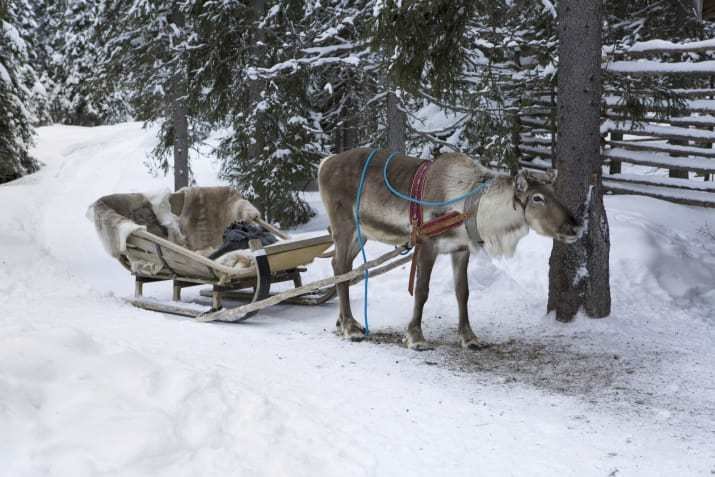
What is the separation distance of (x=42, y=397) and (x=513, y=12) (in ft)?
20.0

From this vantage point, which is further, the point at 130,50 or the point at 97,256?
the point at 130,50

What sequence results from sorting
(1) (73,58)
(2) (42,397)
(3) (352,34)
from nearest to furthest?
(2) (42,397), (3) (352,34), (1) (73,58)

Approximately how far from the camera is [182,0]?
45.1ft

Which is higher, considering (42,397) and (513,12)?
(513,12)

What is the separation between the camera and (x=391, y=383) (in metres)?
4.80

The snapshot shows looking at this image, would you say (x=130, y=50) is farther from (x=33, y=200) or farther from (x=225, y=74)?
(x=33, y=200)

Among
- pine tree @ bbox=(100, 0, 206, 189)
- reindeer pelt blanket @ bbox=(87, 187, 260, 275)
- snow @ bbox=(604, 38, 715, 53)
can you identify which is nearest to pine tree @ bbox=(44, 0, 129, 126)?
pine tree @ bbox=(100, 0, 206, 189)

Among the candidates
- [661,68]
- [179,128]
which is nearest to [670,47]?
[661,68]

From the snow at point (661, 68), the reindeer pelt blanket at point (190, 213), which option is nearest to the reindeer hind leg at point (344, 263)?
the reindeer pelt blanket at point (190, 213)

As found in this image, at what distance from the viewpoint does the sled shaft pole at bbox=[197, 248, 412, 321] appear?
6.15 metres

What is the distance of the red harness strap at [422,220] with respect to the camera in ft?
18.7

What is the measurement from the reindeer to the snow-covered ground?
0.46 meters

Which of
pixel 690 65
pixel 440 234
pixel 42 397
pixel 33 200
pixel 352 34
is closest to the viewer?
pixel 42 397

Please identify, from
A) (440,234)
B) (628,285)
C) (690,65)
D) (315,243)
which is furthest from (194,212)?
(690,65)
